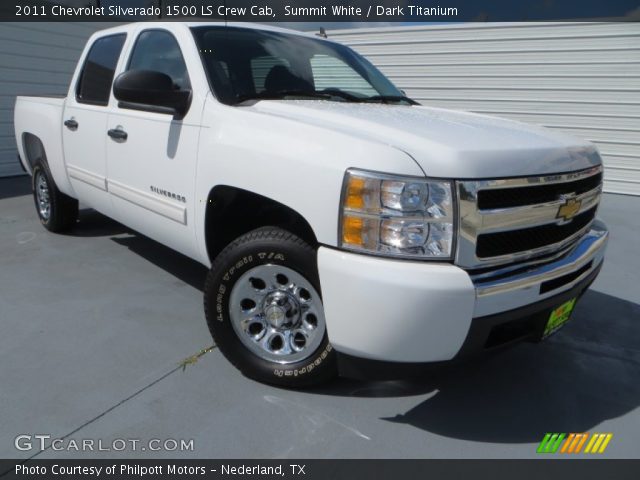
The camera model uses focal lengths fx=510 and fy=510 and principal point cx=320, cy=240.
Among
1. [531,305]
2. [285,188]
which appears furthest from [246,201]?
[531,305]

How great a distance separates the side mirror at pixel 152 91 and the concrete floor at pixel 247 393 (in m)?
1.36

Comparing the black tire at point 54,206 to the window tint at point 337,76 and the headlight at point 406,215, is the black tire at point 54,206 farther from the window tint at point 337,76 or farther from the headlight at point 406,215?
the headlight at point 406,215

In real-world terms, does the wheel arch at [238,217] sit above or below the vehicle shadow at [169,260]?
above

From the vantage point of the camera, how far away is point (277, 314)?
2531 millimetres

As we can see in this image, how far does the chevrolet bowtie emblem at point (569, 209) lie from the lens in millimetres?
2340

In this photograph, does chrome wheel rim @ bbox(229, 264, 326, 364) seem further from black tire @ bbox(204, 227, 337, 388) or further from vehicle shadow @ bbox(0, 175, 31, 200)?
vehicle shadow @ bbox(0, 175, 31, 200)

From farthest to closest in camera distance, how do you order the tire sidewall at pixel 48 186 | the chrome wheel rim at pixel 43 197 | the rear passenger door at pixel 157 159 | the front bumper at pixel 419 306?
the chrome wheel rim at pixel 43 197
the tire sidewall at pixel 48 186
the rear passenger door at pixel 157 159
the front bumper at pixel 419 306

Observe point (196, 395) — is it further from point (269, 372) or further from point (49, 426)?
point (49, 426)

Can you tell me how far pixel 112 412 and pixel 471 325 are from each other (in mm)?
1662

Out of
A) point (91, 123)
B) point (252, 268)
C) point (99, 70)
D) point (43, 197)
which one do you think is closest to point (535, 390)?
point (252, 268)

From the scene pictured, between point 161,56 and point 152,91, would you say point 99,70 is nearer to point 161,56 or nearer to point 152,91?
point 161,56

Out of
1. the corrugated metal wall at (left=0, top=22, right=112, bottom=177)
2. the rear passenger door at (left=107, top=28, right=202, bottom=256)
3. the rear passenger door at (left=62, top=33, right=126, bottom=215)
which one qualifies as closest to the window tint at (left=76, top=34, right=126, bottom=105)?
the rear passenger door at (left=62, top=33, right=126, bottom=215)

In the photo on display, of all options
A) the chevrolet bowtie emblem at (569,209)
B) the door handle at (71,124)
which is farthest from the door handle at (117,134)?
the chevrolet bowtie emblem at (569,209)

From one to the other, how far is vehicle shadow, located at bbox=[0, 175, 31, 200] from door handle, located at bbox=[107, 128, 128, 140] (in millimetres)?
4729
